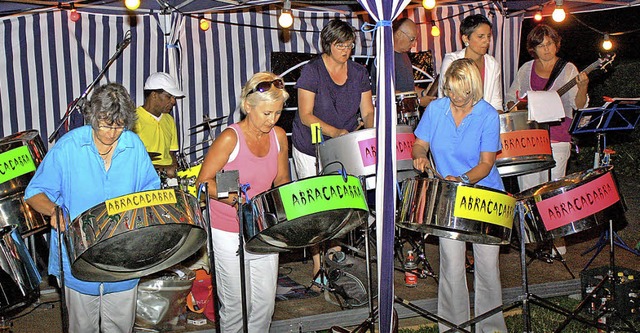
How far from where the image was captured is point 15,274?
2.62m

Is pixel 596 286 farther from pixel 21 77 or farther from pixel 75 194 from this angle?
pixel 21 77

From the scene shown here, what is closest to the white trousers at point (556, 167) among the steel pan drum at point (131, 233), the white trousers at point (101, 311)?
the steel pan drum at point (131, 233)

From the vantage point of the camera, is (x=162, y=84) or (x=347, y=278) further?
(x=162, y=84)

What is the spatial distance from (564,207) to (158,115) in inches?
98.0

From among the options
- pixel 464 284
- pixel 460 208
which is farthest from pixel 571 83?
pixel 460 208

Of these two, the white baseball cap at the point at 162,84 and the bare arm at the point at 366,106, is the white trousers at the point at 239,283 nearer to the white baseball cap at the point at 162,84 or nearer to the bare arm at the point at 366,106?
the bare arm at the point at 366,106

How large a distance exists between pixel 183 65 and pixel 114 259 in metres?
2.69

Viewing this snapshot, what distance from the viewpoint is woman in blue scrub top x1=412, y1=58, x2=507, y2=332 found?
303 cm

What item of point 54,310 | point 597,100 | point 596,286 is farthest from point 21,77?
point 597,100

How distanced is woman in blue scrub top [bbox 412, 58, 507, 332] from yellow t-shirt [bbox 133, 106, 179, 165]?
186 cm

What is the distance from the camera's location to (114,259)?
2475 mm

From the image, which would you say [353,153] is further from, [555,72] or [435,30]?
[435,30]

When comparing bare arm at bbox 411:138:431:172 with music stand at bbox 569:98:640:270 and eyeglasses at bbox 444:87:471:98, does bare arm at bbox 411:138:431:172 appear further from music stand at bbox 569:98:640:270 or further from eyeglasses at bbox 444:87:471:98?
music stand at bbox 569:98:640:270

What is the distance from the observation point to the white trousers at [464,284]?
124 inches
